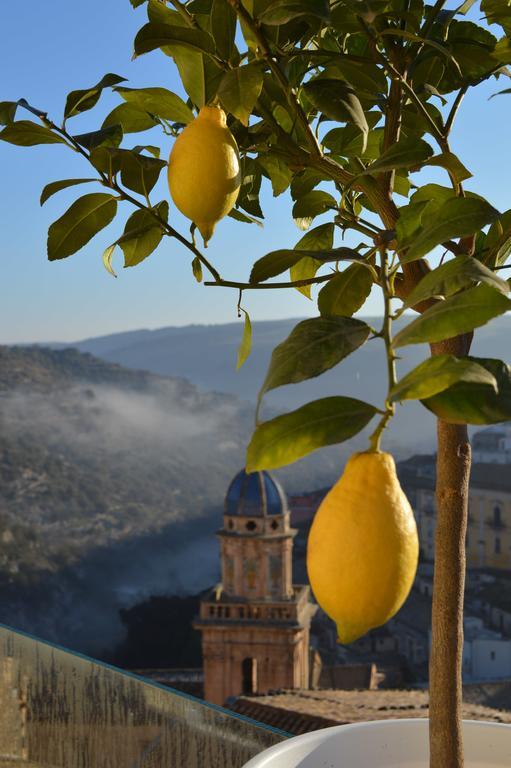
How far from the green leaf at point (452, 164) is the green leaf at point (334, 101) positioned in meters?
0.04

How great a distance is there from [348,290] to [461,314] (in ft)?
0.46

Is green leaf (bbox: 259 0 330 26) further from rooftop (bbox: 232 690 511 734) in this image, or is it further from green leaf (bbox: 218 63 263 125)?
rooftop (bbox: 232 690 511 734)

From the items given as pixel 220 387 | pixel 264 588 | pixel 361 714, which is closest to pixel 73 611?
pixel 220 387

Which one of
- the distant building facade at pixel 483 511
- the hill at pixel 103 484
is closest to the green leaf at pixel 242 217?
the distant building facade at pixel 483 511

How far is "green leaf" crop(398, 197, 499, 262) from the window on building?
9391mm

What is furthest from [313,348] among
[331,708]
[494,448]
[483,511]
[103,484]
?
[103,484]

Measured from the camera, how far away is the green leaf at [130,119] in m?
0.43

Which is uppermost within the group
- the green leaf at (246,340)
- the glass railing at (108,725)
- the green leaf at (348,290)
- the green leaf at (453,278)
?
the green leaf at (348,290)

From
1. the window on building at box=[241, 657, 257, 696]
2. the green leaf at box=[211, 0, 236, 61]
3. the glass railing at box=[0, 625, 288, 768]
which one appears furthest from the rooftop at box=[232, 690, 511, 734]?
the green leaf at box=[211, 0, 236, 61]

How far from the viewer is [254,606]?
901 cm

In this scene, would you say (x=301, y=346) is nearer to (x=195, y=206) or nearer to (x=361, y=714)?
(x=195, y=206)

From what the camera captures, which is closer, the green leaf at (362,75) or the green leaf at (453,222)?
the green leaf at (453,222)

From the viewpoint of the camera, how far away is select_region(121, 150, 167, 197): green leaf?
40cm

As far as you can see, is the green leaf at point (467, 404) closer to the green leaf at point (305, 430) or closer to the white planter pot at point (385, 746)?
the green leaf at point (305, 430)
